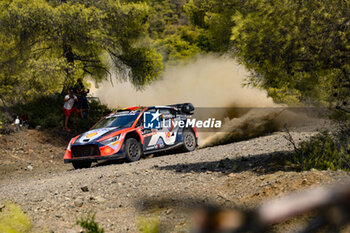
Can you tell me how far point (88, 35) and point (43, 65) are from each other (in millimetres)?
2519

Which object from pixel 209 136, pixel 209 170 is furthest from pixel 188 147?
pixel 209 170

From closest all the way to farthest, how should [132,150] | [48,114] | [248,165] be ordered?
[248,165] → [132,150] → [48,114]

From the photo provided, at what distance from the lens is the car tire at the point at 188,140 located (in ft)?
48.1

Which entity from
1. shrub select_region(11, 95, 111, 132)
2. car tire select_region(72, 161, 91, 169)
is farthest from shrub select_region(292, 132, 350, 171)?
shrub select_region(11, 95, 111, 132)

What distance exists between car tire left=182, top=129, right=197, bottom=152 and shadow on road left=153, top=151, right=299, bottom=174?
4391 mm

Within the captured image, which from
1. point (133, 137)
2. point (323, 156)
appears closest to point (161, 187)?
point (323, 156)

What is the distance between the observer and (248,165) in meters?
9.05

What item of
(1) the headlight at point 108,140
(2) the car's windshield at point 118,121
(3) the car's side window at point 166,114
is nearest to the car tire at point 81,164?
(2) the car's windshield at point 118,121

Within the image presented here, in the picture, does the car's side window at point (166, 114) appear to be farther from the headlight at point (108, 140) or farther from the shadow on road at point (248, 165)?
the shadow on road at point (248, 165)

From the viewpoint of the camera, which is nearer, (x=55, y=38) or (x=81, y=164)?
(x=81, y=164)

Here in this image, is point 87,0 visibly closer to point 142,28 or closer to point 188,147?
point 142,28

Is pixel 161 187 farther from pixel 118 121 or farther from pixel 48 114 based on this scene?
pixel 48 114

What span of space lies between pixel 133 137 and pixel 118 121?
3.22 feet

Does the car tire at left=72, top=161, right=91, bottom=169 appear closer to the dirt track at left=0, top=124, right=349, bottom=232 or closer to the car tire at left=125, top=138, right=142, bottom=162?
the car tire at left=125, top=138, right=142, bottom=162
